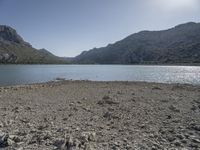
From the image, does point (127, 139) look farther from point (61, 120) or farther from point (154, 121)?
point (61, 120)

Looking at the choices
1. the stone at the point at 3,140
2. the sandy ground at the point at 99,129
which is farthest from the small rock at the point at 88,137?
the stone at the point at 3,140

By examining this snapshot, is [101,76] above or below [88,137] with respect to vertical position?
below

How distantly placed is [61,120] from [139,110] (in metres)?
5.39

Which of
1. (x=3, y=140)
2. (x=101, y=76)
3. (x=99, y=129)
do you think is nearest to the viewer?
(x=3, y=140)

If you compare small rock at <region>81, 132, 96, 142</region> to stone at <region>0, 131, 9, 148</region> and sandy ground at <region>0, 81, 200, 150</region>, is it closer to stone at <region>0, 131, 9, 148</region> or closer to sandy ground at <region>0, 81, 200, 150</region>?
sandy ground at <region>0, 81, 200, 150</region>

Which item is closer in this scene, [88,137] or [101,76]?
[88,137]

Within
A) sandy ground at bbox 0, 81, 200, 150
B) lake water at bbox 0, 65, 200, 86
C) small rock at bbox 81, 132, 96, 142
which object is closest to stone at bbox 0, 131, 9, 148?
sandy ground at bbox 0, 81, 200, 150

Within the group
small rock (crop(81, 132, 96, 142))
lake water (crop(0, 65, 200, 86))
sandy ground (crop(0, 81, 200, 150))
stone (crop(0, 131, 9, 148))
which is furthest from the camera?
lake water (crop(0, 65, 200, 86))

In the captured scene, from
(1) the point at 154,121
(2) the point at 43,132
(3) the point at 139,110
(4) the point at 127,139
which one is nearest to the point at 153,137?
(4) the point at 127,139

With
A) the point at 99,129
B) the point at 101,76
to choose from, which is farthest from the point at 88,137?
the point at 101,76

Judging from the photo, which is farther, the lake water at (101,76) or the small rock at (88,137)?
the lake water at (101,76)

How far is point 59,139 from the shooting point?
906 centimetres

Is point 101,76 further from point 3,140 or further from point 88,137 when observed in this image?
point 3,140

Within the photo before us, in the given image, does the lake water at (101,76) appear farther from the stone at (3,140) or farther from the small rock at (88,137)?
the small rock at (88,137)
